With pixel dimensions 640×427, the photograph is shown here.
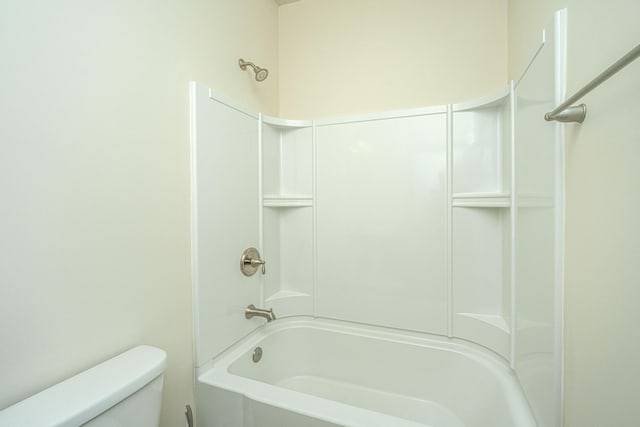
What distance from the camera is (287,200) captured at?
1.72 meters

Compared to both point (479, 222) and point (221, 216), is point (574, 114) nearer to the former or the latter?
point (479, 222)

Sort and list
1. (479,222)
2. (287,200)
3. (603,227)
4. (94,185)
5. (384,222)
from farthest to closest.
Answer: (287,200) < (384,222) < (479,222) < (94,185) < (603,227)

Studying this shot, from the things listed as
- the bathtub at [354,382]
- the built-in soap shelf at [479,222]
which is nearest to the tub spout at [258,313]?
the bathtub at [354,382]

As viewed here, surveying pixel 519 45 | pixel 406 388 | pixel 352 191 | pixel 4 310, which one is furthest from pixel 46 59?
pixel 406 388

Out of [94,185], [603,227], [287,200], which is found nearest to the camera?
[603,227]

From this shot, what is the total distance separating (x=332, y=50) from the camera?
1.81m

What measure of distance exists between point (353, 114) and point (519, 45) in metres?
0.88

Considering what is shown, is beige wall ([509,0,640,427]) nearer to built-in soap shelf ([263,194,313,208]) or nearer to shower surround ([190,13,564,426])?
shower surround ([190,13,564,426])

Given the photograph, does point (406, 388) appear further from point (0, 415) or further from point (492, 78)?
point (492, 78)

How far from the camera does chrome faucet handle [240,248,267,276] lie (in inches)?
58.2

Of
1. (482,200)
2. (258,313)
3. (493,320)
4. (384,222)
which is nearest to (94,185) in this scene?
(258,313)

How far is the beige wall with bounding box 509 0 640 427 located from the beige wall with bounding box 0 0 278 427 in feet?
4.28

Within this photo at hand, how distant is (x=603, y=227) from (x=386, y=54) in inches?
59.1

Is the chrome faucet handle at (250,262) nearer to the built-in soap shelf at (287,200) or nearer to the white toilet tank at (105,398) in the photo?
the built-in soap shelf at (287,200)
